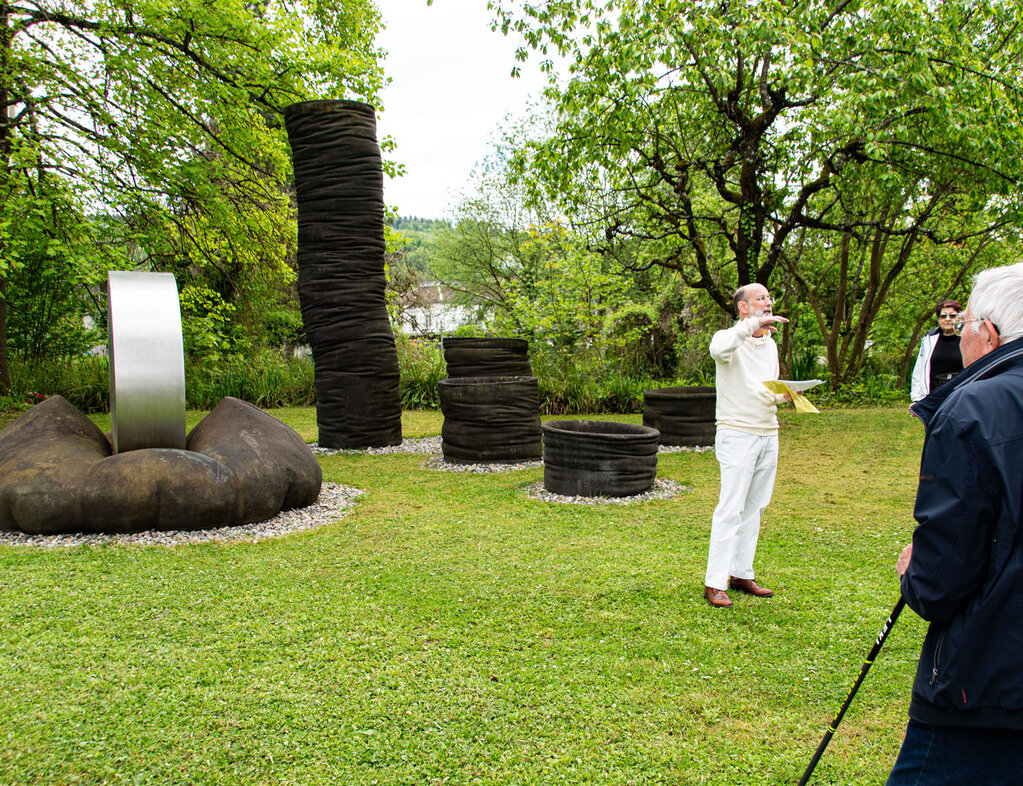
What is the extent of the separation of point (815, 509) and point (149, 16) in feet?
36.9

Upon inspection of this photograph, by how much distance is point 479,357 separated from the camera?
372 inches

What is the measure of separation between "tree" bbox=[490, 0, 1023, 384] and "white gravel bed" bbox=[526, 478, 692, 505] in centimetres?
510

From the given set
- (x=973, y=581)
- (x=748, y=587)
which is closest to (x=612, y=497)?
(x=748, y=587)

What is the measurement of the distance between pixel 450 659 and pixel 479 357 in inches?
247

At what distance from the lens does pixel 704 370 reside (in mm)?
17078

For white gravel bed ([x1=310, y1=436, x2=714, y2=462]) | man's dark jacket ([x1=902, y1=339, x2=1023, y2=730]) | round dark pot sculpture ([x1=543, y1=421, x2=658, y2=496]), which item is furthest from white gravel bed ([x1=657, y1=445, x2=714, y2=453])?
man's dark jacket ([x1=902, y1=339, x2=1023, y2=730])

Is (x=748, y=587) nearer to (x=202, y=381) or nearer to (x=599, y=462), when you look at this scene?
(x=599, y=462)

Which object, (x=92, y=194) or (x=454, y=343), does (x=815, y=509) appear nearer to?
(x=454, y=343)

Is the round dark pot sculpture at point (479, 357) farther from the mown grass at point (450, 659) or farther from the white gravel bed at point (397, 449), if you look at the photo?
the mown grass at point (450, 659)

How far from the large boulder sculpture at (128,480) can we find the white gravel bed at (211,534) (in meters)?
0.05

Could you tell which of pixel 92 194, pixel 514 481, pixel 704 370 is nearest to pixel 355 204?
pixel 514 481

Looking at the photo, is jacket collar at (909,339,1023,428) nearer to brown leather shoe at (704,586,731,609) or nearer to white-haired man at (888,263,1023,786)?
white-haired man at (888,263,1023,786)

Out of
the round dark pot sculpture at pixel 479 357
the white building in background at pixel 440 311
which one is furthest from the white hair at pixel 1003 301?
the white building in background at pixel 440 311

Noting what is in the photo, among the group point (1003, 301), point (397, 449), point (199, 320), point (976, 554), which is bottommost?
point (397, 449)
